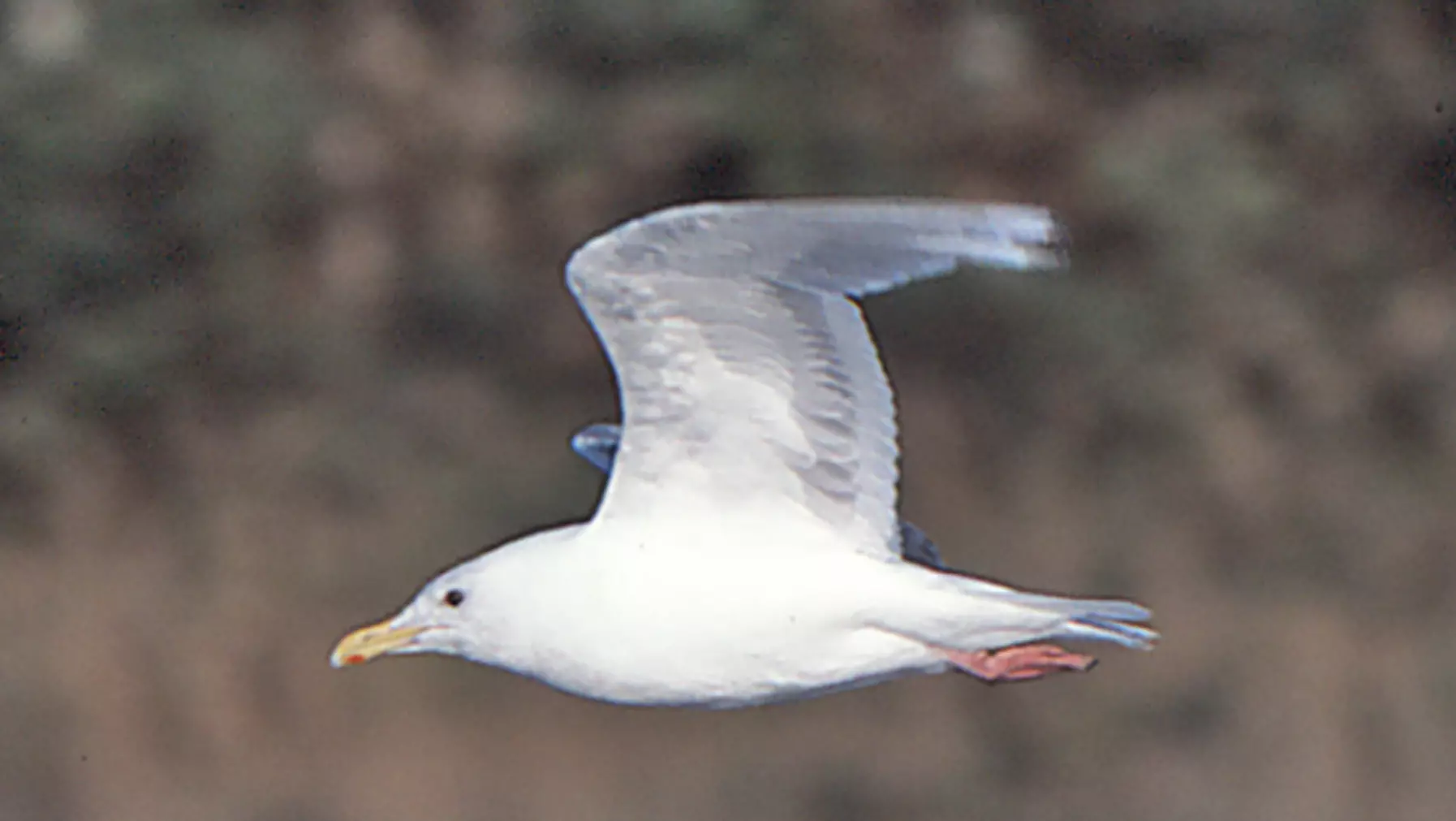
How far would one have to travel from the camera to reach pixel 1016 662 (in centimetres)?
164

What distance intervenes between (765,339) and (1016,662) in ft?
1.18

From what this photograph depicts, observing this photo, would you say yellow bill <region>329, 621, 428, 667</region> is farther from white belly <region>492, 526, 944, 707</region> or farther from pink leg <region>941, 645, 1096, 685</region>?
pink leg <region>941, 645, 1096, 685</region>

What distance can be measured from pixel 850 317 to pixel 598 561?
31 centimetres

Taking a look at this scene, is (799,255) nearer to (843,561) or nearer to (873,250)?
(873,250)

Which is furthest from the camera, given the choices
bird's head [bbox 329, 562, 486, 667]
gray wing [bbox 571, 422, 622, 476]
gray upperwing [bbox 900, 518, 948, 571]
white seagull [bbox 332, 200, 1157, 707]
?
gray wing [bbox 571, 422, 622, 476]

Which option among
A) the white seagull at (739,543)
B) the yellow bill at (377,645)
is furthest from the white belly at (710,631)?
the yellow bill at (377,645)

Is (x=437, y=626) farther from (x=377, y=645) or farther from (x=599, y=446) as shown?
(x=599, y=446)

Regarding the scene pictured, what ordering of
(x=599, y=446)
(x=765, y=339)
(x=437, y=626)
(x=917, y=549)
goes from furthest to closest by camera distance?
(x=599, y=446)
(x=917, y=549)
(x=437, y=626)
(x=765, y=339)

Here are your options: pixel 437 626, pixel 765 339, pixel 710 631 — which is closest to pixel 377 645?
pixel 437 626

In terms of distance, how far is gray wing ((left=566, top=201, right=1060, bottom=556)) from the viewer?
57.2 inches

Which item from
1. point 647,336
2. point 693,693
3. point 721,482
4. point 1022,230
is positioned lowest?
point 693,693

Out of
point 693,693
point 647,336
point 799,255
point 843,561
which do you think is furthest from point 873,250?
point 693,693

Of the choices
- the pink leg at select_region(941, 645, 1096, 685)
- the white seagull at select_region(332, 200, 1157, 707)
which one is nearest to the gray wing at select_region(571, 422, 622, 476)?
the white seagull at select_region(332, 200, 1157, 707)

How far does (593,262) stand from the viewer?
1.52m
